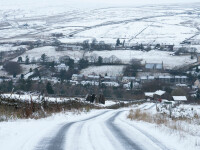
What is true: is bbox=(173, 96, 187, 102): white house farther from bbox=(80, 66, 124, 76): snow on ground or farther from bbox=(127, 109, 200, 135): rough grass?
bbox=(127, 109, 200, 135): rough grass

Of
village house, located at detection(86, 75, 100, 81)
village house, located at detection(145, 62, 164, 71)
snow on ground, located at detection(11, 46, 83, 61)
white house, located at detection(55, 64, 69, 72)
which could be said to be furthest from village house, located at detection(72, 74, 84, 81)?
village house, located at detection(145, 62, 164, 71)

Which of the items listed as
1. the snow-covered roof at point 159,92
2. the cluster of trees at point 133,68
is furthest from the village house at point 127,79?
the snow-covered roof at point 159,92

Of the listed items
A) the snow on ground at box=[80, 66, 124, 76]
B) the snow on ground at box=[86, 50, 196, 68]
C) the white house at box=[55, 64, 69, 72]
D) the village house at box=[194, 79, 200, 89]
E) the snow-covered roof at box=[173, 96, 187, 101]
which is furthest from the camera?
the snow on ground at box=[86, 50, 196, 68]

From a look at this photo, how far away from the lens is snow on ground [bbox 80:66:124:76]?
156 ft

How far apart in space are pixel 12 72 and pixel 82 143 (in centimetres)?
3834

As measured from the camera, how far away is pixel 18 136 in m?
5.71

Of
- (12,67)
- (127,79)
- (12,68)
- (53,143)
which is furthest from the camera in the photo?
(127,79)

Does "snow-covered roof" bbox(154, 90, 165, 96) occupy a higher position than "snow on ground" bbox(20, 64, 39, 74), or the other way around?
"snow on ground" bbox(20, 64, 39, 74)

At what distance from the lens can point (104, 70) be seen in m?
48.8

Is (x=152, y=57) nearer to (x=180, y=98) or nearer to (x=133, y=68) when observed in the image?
(x=133, y=68)

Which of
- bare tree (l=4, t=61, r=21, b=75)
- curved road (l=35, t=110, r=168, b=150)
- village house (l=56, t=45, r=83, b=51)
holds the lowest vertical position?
bare tree (l=4, t=61, r=21, b=75)

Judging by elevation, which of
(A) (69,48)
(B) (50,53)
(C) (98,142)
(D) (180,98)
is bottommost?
(D) (180,98)

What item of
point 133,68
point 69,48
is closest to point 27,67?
point 133,68

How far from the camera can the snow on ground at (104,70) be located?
156 ft
